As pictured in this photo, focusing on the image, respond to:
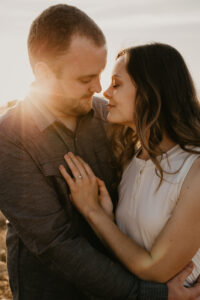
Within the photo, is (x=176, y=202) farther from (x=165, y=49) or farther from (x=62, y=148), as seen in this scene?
(x=165, y=49)

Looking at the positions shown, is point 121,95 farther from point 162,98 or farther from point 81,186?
point 81,186

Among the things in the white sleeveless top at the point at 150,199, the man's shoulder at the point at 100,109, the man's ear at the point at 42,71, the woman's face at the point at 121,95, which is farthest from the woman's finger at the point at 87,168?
the man's ear at the point at 42,71

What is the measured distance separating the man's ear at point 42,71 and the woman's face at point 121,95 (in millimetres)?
528

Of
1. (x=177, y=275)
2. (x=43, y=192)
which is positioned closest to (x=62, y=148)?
(x=43, y=192)

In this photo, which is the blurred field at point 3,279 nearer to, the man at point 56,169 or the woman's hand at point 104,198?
the man at point 56,169

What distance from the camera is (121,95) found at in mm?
2172

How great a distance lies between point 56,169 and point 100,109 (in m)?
0.88

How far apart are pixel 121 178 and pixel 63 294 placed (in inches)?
38.9

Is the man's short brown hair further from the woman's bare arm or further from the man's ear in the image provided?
the woman's bare arm

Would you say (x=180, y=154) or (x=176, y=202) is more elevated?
(x=180, y=154)

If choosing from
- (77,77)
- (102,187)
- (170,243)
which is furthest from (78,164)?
(170,243)

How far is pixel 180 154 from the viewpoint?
6.47 ft

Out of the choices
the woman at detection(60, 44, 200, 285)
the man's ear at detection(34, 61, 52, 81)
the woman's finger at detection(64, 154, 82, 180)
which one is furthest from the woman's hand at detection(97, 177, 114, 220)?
the man's ear at detection(34, 61, 52, 81)

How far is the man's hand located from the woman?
5 cm
